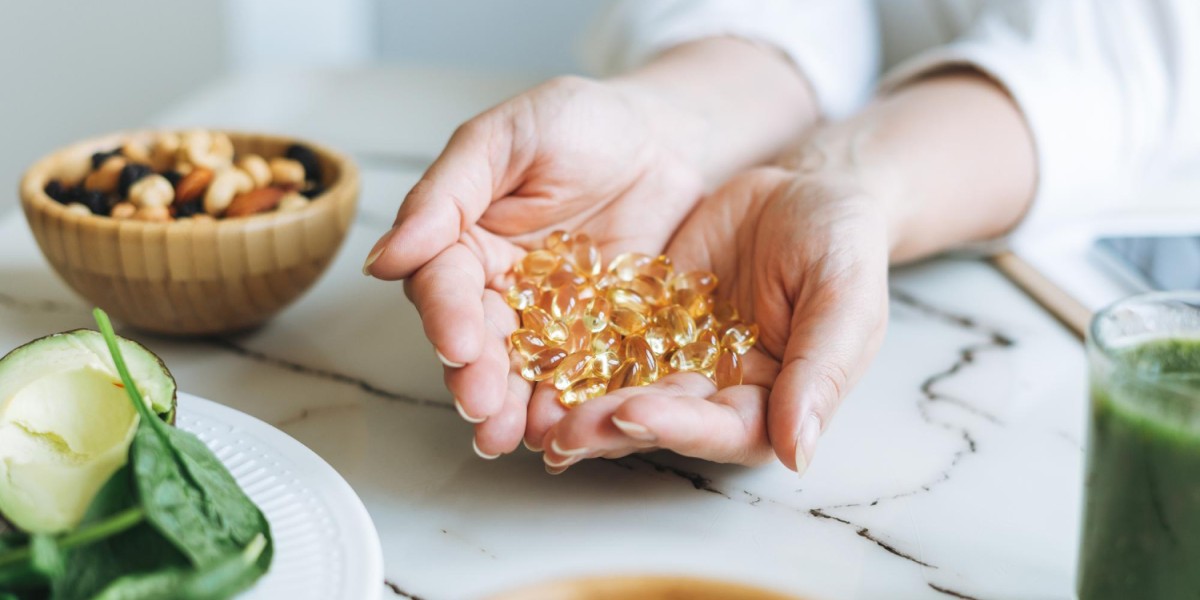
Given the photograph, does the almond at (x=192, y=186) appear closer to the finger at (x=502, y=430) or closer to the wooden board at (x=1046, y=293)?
the finger at (x=502, y=430)

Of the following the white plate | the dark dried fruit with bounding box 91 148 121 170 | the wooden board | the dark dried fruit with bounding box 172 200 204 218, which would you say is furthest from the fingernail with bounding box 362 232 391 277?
the wooden board

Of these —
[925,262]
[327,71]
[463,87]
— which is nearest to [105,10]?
[327,71]

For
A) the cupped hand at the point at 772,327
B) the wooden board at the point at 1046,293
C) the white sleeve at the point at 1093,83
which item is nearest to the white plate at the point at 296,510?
the cupped hand at the point at 772,327

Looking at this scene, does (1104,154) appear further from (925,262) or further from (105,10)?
(105,10)

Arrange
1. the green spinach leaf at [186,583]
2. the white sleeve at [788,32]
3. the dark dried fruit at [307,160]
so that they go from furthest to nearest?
the white sleeve at [788,32], the dark dried fruit at [307,160], the green spinach leaf at [186,583]

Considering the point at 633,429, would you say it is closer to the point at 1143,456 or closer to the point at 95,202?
the point at 1143,456

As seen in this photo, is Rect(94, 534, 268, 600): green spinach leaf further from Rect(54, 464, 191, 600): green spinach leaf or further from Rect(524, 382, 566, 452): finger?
Rect(524, 382, 566, 452): finger

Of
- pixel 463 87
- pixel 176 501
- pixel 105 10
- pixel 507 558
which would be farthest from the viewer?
pixel 105 10
